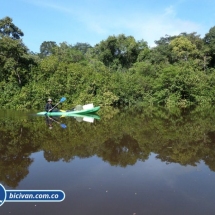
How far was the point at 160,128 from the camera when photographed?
1031cm

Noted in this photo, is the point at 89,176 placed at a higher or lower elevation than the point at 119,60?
lower

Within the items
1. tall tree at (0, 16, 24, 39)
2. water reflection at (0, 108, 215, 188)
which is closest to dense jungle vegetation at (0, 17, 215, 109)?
tall tree at (0, 16, 24, 39)

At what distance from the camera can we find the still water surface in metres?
3.71

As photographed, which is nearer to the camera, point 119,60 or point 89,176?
point 89,176

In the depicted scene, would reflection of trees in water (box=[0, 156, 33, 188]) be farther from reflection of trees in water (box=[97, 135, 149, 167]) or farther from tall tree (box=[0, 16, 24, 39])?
tall tree (box=[0, 16, 24, 39])

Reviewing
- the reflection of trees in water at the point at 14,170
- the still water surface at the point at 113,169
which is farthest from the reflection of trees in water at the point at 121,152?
the reflection of trees in water at the point at 14,170

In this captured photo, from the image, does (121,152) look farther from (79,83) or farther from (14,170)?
(79,83)

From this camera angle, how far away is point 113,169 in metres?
5.42

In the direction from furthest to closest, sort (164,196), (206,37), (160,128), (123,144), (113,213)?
(206,37), (160,128), (123,144), (164,196), (113,213)

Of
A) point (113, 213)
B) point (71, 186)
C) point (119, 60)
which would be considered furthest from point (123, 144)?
point (119, 60)

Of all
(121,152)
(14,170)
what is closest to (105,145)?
(121,152)

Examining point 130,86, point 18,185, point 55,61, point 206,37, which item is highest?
point 206,37

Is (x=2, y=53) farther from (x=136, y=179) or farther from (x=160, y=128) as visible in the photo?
(x=136, y=179)

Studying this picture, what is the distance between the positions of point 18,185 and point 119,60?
35.6 metres
